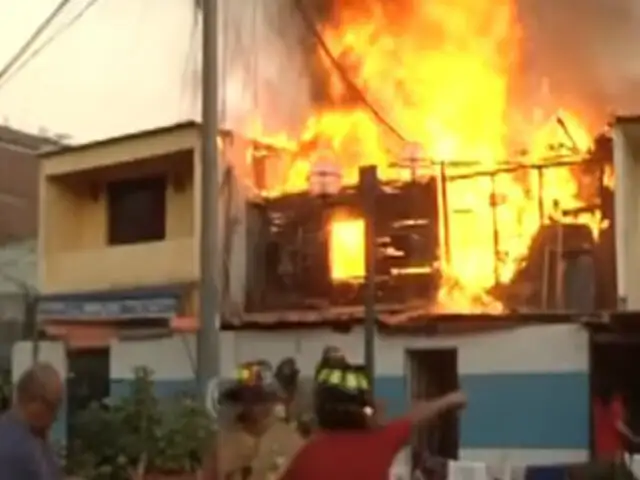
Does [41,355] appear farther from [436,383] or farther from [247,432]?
[247,432]

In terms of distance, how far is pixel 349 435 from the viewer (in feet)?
14.3

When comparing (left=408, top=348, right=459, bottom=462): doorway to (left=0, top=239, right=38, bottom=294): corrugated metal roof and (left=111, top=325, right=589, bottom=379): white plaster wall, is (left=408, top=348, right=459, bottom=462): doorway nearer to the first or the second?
(left=111, top=325, right=589, bottom=379): white plaster wall

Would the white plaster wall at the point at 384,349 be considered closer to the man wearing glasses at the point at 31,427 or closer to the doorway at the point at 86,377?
the doorway at the point at 86,377

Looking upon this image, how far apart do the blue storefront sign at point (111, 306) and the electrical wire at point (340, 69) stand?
505 centimetres

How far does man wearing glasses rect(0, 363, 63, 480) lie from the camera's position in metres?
5.20

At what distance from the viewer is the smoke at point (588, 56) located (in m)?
20.1

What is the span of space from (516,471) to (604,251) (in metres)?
2.86

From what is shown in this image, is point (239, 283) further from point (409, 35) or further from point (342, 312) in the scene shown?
point (409, 35)

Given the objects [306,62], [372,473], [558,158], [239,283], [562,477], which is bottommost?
[562,477]

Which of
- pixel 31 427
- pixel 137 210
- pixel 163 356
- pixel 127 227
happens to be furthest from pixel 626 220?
pixel 31 427

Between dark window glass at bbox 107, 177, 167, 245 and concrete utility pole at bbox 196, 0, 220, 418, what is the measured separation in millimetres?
7727

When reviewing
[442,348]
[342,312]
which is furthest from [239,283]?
[442,348]

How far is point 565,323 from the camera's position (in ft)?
48.4

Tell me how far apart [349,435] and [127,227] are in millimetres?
16573
